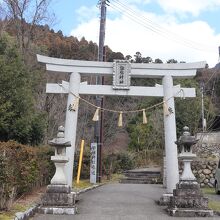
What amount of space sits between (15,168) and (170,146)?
18.8ft

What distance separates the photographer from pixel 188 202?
11836mm

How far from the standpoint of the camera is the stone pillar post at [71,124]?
46.3 ft

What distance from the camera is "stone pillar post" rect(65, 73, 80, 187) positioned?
46.3ft

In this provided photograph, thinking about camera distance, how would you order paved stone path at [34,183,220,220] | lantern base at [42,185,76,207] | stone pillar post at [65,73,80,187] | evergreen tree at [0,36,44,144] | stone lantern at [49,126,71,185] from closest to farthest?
paved stone path at [34,183,220,220] → lantern base at [42,185,76,207] → stone lantern at [49,126,71,185] → stone pillar post at [65,73,80,187] → evergreen tree at [0,36,44,144]

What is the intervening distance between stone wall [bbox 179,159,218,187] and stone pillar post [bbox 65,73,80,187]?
43.2ft

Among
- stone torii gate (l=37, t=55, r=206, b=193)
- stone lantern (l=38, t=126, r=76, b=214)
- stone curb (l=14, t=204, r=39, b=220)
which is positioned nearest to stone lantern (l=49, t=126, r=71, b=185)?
stone lantern (l=38, t=126, r=76, b=214)

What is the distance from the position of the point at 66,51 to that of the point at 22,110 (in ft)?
76.4

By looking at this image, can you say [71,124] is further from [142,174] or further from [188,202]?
[142,174]

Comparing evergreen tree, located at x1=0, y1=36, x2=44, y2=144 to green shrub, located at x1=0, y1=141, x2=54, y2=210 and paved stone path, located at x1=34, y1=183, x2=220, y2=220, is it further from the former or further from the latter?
paved stone path, located at x1=34, y1=183, x2=220, y2=220

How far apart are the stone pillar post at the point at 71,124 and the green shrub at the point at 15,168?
3.76ft

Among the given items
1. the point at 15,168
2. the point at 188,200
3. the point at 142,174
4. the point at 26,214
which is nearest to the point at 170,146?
the point at 188,200

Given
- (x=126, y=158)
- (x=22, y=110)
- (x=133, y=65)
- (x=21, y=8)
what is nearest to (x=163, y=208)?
(x=133, y=65)

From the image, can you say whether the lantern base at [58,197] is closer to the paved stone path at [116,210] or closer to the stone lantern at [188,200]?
the paved stone path at [116,210]

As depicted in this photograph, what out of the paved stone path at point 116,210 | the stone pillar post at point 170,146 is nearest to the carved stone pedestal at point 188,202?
the paved stone path at point 116,210
